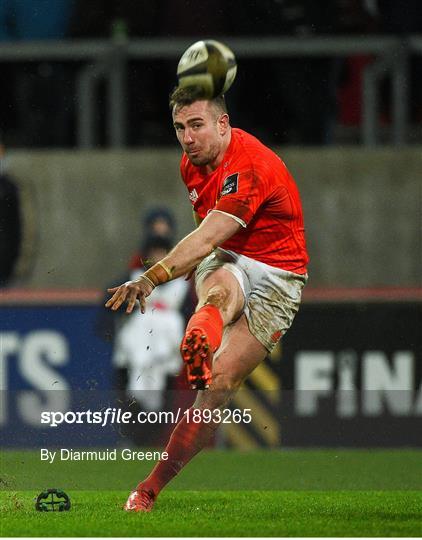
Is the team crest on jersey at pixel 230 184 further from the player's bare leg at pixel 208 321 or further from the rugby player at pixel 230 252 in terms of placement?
the player's bare leg at pixel 208 321

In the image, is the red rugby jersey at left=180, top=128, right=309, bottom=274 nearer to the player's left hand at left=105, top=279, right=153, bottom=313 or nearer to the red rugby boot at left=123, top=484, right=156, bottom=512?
the player's left hand at left=105, top=279, right=153, bottom=313

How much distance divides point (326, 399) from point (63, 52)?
188 inches

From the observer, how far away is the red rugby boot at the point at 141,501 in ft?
24.0

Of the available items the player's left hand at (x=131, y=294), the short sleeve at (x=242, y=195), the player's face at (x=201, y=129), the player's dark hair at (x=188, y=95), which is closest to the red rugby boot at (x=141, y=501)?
the player's left hand at (x=131, y=294)

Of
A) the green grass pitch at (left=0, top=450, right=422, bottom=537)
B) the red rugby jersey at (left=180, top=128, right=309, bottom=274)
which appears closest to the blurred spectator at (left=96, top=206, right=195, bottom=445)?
the green grass pitch at (left=0, top=450, right=422, bottom=537)

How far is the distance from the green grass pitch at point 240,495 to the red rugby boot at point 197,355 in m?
0.70

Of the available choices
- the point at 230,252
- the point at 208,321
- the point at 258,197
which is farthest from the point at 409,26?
the point at 208,321

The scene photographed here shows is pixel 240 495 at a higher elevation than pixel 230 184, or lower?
lower

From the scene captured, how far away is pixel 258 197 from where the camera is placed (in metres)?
7.31

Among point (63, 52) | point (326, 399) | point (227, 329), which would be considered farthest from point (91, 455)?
point (63, 52)

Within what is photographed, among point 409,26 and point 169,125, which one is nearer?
point 409,26

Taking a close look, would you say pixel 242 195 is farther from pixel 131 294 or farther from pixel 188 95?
pixel 131 294

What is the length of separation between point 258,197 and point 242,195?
0.12 meters

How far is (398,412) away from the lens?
11547 millimetres
